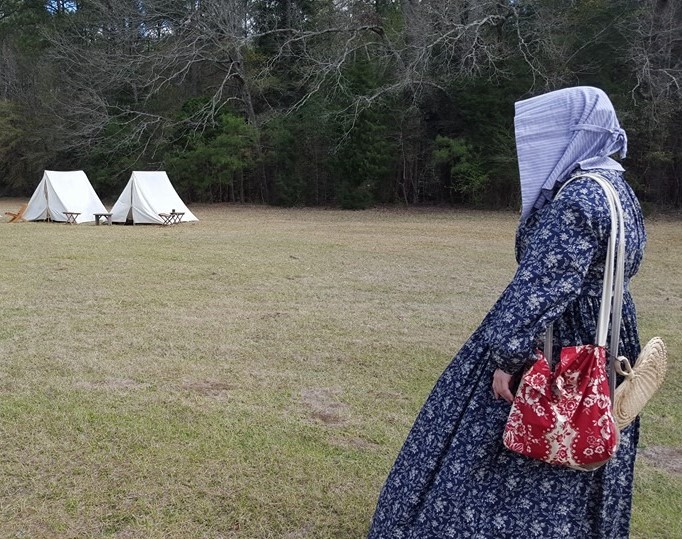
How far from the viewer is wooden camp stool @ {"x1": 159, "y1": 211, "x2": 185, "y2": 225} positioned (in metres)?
13.3

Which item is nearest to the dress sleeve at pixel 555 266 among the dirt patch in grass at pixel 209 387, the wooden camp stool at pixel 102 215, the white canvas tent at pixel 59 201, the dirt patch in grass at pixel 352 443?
the dirt patch in grass at pixel 352 443

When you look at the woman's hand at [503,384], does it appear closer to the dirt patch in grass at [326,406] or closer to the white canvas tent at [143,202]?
the dirt patch in grass at [326,406]

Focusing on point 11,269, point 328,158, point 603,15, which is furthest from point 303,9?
point 11,269

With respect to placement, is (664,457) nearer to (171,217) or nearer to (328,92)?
(171,217)

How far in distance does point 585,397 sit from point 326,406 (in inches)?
76.7

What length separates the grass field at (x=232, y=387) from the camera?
227 centimetres

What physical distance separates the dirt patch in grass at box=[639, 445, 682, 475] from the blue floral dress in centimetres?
111

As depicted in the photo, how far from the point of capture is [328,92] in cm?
1845

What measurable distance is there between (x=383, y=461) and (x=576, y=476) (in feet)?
3.83

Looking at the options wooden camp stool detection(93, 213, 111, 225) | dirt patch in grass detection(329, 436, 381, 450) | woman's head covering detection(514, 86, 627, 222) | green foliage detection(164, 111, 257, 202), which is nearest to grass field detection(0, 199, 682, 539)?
dirt patch in grass detection(329, 436, 381, 450)

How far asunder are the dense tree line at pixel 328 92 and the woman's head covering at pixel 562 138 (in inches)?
Answer: 551

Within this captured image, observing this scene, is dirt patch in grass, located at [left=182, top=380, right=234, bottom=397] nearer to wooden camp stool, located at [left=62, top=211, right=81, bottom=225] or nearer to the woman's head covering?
the woman's head covering

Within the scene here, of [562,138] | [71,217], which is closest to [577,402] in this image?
[562,138]

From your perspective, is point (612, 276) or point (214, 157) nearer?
point (612, 276)
